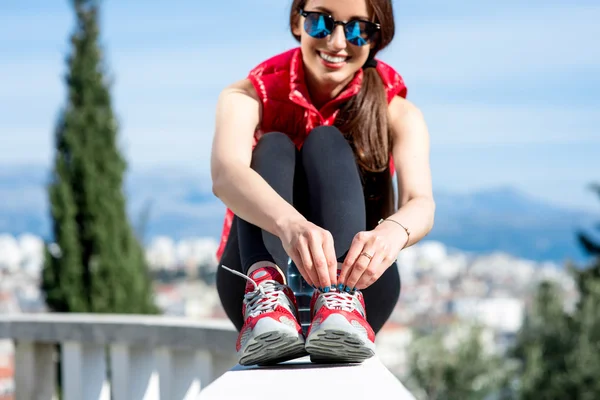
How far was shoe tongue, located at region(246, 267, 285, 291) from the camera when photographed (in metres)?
1.59

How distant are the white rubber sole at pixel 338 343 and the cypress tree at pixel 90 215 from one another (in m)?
8.02

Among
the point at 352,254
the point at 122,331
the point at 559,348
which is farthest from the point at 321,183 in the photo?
the point at 559,348

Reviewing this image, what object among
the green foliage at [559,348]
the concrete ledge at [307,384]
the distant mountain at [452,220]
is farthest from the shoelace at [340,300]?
the distant mountain at [452,220]

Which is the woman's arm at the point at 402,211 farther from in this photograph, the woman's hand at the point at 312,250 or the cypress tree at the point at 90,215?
the cypress tree at the point at 90,215

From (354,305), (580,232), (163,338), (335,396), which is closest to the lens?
(335,396)

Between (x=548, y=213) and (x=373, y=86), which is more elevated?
(x=373, y=86)

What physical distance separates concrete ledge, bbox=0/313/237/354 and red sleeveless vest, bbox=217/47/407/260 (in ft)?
A: 3.09

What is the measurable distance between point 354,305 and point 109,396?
184 cm

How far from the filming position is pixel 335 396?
1.27 metres

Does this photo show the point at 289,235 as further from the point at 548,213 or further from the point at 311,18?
the point at 548,213

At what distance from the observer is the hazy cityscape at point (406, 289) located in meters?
12.0

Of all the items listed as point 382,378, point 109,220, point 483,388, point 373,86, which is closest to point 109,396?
point 373,86

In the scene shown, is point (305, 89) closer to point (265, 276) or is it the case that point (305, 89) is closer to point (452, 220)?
point (265, 276)

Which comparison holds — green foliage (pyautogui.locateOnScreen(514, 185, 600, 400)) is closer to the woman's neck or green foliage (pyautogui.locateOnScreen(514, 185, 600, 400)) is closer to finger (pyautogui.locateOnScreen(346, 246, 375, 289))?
the woman's neck
